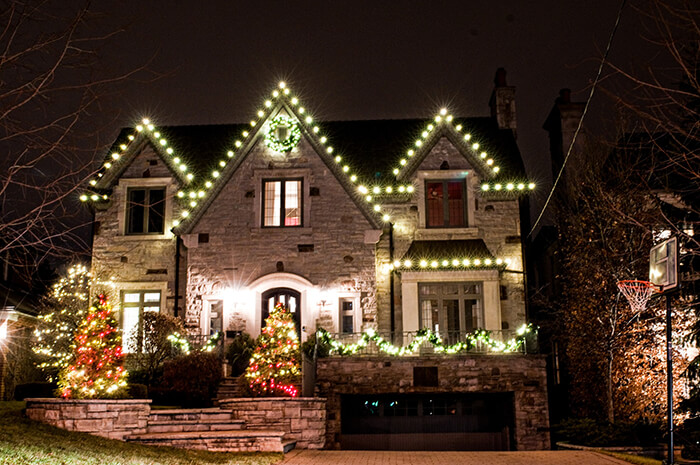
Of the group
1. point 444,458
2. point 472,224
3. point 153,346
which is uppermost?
point 472,224

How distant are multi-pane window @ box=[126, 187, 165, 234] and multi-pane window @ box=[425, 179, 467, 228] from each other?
8637 mm

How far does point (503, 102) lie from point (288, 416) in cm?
1556

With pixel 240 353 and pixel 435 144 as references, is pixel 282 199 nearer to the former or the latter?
pixel 240 353

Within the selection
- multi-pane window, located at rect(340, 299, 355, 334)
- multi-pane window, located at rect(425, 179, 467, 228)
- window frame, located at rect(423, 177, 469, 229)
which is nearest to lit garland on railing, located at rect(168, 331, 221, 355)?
multi-pane window, located at rect(340, 299, 355, 334)

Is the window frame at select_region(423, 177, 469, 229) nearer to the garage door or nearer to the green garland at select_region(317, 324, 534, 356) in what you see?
the green garland at select_region(317, 324, 534, 356)

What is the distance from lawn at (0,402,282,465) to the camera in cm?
1064

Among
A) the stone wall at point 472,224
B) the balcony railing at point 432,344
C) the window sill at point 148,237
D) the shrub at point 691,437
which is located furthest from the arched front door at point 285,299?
the shrub at point 691,437

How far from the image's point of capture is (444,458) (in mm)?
14688

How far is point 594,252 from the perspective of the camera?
20438 mm

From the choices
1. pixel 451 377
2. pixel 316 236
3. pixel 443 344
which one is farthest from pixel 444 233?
pixel 451 377

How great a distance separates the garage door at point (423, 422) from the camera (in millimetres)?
20688

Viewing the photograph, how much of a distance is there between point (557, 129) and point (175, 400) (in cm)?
1730

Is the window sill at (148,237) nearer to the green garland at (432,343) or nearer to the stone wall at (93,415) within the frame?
the green garland at (432,343)

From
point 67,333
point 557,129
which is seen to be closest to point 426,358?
point 67,333
